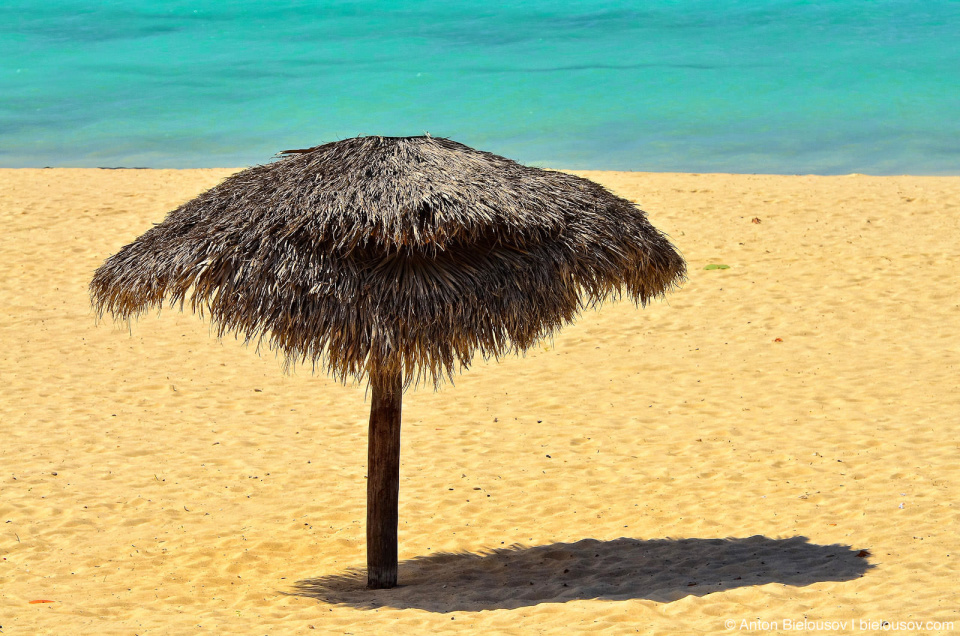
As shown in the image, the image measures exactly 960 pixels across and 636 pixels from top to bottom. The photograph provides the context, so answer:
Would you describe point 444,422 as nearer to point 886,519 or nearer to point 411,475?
point 411,475

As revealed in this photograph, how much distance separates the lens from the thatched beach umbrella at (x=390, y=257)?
17.5ft

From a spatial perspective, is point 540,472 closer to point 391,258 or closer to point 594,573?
point 594,573

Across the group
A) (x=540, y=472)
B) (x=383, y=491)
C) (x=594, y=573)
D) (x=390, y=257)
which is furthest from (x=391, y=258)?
(x=540, y=472)

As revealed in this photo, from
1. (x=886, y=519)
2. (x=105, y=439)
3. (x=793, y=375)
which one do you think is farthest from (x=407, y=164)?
(x=793, y=375)

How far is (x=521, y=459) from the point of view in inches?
360

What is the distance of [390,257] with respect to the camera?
550 cm

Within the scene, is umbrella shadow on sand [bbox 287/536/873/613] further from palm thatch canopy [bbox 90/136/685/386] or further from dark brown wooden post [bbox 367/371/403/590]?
palm thatch canopy [bbox 90/136/685/386]

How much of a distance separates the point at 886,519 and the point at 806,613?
2.04 metres

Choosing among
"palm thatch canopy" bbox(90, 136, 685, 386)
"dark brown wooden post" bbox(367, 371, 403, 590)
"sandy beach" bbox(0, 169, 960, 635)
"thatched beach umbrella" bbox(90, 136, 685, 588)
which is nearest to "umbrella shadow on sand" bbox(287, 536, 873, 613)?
"sandy beach" bbox(0, 169, 960, 635)

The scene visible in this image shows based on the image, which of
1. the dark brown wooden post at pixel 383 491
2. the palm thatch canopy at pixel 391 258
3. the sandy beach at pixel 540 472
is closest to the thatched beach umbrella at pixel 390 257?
the palm thatch canopy at pixel 391 258

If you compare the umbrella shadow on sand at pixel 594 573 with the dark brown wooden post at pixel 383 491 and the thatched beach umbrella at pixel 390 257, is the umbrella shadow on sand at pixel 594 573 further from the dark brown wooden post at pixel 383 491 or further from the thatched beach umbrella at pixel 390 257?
the thatched beach umbrella at pixel 390 257

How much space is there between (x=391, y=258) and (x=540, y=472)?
3950mm

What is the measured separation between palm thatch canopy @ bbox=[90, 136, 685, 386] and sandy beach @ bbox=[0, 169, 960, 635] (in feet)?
5.84

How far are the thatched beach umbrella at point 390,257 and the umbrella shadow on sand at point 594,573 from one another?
4.95 ft
